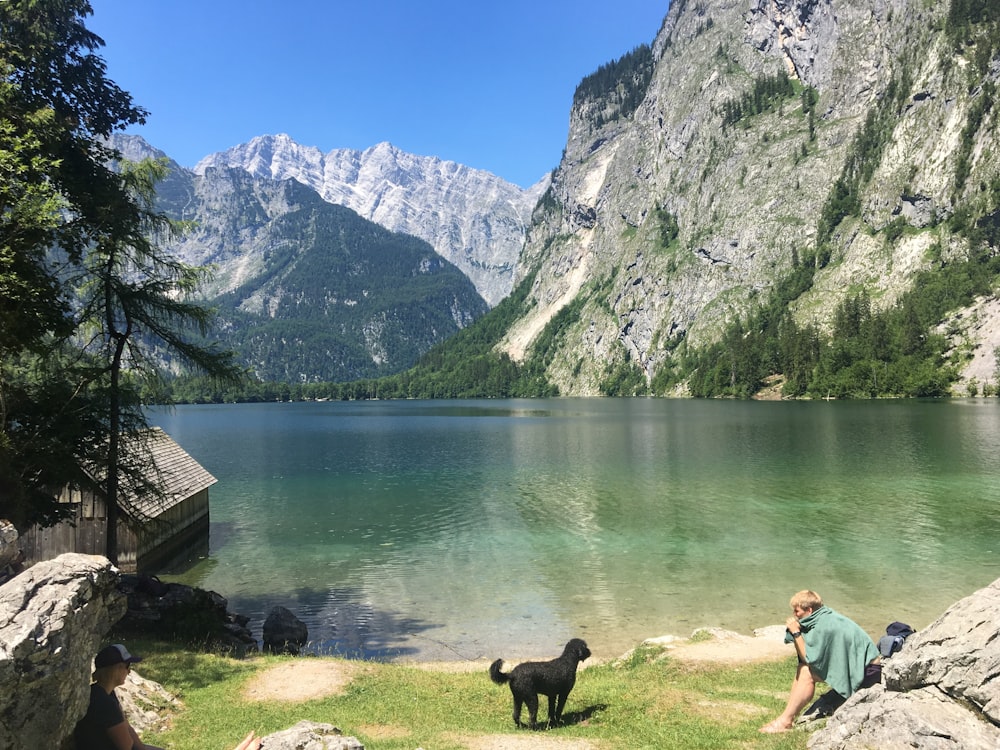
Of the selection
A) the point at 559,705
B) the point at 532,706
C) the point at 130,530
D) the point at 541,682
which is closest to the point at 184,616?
the point at 130,530

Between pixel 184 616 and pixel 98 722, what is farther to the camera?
pixel 184 616

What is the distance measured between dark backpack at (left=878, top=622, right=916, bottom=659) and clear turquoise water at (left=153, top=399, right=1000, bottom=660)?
1066 cm

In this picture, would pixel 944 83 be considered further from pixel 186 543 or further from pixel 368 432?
pixel 186 543

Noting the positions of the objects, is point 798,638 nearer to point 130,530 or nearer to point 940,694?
point 940,694

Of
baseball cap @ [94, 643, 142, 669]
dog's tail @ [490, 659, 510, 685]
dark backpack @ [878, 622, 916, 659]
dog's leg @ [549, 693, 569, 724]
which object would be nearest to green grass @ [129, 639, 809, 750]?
dog's leg @ [549, 693, 569, 724]

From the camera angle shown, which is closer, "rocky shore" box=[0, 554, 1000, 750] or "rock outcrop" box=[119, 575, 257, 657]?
"rocky shore" box=[0, 554, 1000, 750]

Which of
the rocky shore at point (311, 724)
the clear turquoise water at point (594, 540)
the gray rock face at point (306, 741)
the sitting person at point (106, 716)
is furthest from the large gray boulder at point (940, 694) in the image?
the clear turquoise water at point (594, 540)

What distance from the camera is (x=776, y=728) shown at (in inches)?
439

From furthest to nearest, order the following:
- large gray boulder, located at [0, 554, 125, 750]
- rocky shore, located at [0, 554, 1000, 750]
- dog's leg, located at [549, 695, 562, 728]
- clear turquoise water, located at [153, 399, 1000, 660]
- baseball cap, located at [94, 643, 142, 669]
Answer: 1. clear turquoise water, located at [153, 399, 1000, 660]
2. dog's leg, located at [549, 695, 562, 728]
3. baseball cap, located at [94, 643, 142, 669]
4. rocky shore, located at [0, 554, 1000, 750]
5. large gray boulder, located at [0, 554, 125, 750]

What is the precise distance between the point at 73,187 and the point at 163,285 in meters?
3.78

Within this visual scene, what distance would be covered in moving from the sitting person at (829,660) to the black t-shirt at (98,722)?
10.3 m

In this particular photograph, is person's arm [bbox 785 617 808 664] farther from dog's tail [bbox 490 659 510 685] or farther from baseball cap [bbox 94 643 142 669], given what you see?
baseball cap [bbox 94 643 142 669]

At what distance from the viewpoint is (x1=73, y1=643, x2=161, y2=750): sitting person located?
26.4 feet

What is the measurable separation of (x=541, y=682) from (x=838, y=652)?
5.49 meters
